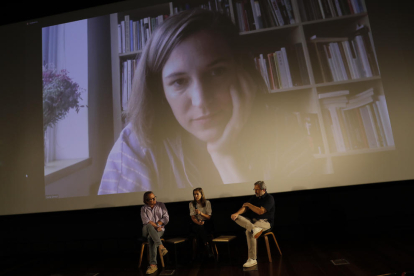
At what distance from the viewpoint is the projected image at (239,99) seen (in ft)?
11.6

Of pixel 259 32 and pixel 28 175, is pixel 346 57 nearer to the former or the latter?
pixel 259 32

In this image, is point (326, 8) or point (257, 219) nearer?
point (257, 219)

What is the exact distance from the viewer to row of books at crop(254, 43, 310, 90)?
12.0 feet

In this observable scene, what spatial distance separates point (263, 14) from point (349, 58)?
1168 mm

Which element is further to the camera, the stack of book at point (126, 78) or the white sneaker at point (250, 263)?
the stack of book at point (126, 78)

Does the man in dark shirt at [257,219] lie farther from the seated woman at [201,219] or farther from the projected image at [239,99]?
the projected image at [239,99]

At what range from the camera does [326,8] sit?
3.71m

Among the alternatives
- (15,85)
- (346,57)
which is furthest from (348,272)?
(15,85)

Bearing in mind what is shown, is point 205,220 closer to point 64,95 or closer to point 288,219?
point 288,219

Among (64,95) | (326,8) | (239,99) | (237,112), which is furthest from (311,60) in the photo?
(64,95)

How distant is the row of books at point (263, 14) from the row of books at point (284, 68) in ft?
1.19

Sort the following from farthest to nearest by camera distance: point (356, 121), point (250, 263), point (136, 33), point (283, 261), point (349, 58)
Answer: point (136, 33)
point (349, 58)
point (356, 121)
point (283, 261)
point (250, 263)

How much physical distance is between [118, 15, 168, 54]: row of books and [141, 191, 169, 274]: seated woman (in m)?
1.95

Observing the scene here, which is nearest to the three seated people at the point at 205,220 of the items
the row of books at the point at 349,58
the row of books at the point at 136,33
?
the row of books at the point at 349,58
